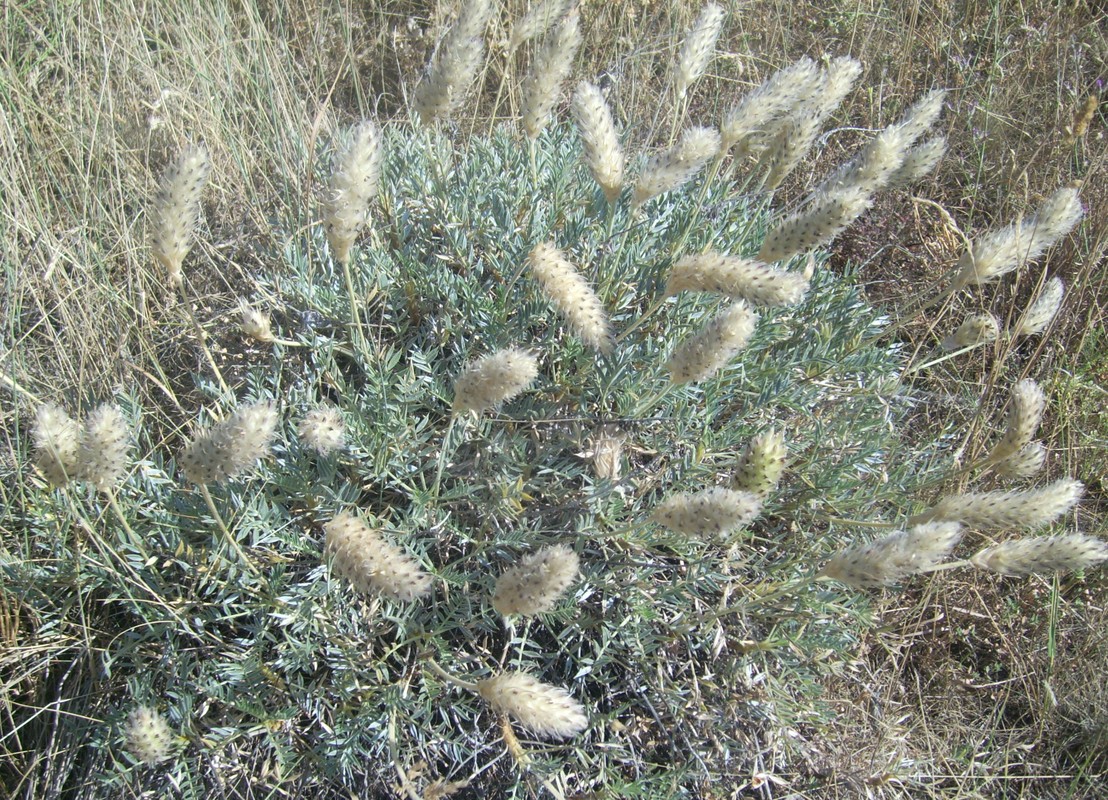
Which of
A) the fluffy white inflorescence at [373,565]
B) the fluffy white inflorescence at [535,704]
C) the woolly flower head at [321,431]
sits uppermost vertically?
the woolly flower head at [321,431]

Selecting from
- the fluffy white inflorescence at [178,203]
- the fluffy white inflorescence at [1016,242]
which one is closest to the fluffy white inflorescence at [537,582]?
the fluffy white inflorescence at [178,203]

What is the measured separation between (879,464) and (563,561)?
1495mm

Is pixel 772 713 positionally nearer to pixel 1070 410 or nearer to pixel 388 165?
pixel 1070 410

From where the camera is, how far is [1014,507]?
1.81 meters

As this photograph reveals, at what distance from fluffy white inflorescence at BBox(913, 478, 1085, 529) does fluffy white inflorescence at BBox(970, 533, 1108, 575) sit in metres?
0.05

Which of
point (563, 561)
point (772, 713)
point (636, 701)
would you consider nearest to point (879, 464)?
point (772, 713)

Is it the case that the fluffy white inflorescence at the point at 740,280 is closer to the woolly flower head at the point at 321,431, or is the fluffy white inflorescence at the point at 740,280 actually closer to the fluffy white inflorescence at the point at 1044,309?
the woolly flower head at the point at 321,431

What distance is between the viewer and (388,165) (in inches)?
116

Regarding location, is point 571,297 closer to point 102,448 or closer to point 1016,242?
point 102,448

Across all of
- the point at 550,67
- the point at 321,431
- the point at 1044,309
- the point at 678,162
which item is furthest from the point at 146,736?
the point at 1044,309

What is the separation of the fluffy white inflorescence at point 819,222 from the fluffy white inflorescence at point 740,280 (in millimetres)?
199

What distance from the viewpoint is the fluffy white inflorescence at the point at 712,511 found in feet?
5.31

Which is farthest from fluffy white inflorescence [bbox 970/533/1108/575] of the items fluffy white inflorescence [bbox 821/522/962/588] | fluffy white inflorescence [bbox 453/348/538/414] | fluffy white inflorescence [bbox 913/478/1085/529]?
fluffy white inflorescence [bbox 453/348/538/414]

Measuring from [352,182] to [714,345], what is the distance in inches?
32.2
